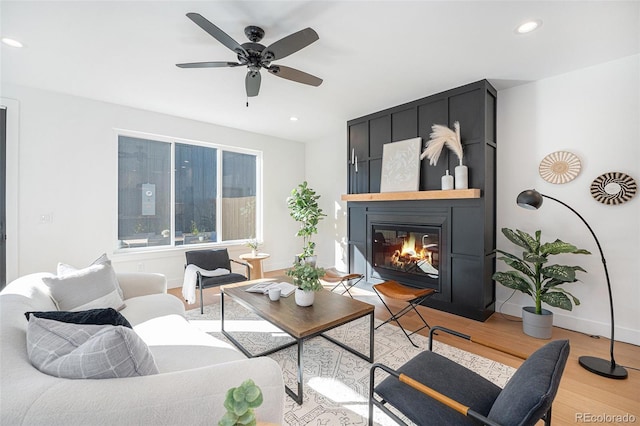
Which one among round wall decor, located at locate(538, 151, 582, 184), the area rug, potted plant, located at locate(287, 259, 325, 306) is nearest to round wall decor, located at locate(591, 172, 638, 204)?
round wall decor, located at locate(538, 151, 582, 184)

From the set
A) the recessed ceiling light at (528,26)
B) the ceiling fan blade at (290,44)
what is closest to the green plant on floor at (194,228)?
the ceiling fan blade at (290,44)

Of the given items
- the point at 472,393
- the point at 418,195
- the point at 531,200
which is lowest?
the point at 472,393

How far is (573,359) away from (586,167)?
1.89m

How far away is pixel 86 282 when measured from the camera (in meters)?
2.05

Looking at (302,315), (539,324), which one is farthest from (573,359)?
(302,315)

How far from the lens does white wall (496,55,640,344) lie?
2.67 m

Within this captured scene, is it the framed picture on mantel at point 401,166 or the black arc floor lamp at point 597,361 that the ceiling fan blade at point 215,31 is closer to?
the framed picture on mantel at point 401,166

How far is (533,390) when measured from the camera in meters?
0.98

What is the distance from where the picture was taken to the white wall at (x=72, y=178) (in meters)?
3.33

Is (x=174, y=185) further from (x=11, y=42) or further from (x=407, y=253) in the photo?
(x=407, y=253)

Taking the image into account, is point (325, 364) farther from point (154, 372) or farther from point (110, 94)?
point (110, 94)

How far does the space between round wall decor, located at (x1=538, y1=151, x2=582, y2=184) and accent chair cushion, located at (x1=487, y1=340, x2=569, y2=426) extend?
2.55 meters

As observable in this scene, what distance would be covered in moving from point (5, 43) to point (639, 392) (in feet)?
18.9

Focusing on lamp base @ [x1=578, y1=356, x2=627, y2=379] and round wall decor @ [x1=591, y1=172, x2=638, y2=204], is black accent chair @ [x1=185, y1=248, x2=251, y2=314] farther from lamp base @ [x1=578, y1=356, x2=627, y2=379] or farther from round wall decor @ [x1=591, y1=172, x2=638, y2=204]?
round wall decor @ [x1=591, y1=172, x2=638, y2=204]
